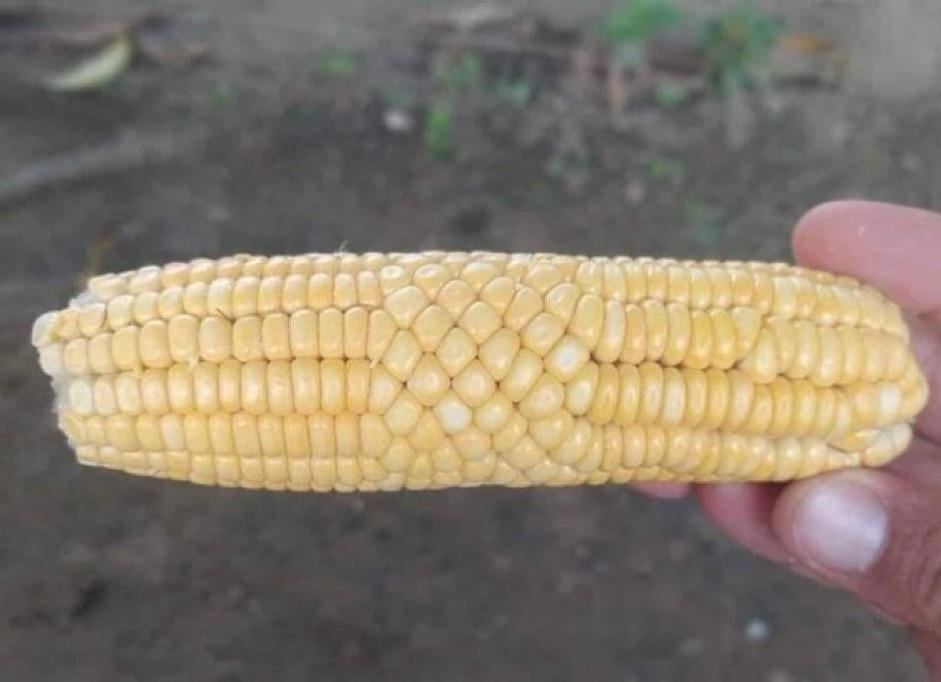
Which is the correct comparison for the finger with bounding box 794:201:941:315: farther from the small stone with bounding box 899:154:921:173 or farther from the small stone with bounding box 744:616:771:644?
the small stone with bounding box 899:154:921:173

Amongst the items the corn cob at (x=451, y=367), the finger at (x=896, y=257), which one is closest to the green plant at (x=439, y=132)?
the finger at (x=896, y=257)

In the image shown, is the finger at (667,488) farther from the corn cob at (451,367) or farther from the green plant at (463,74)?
the green plant at (463,74)

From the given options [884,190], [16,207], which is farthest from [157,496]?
[884,190]

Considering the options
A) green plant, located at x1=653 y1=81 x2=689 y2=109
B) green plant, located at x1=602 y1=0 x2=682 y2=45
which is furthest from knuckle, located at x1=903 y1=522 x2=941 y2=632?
green plant, located at x1=602 y1=0 x2=682 y2=45

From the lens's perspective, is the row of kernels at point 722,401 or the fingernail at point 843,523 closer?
the row of kernels at point 722,401

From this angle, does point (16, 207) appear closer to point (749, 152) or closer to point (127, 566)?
point (127, 566)

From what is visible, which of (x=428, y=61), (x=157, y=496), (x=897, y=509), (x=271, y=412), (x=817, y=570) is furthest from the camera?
(x=428, y=61)
